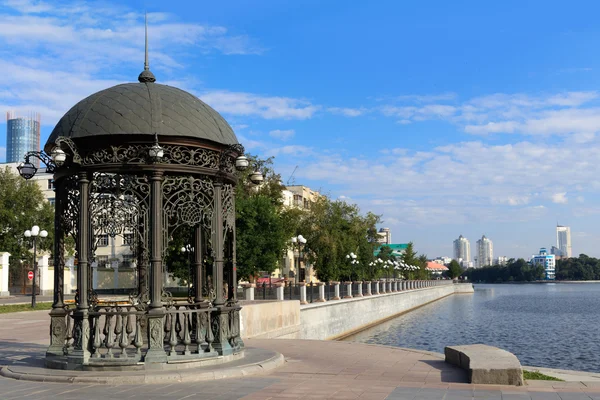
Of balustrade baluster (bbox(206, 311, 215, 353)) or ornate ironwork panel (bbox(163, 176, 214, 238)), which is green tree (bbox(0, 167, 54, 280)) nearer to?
ornate ironwork panel (bbox(163, 176, 214, 238))

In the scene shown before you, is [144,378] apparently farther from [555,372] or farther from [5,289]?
[5,289]

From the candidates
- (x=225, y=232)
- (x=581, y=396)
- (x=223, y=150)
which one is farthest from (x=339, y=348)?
(x=581, y=396)

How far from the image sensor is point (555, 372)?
1105 cm

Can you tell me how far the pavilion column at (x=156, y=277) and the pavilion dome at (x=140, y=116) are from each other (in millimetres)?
873

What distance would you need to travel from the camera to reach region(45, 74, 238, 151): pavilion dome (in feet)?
34.2

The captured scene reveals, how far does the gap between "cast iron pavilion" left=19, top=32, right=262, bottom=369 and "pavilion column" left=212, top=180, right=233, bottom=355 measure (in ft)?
0.06

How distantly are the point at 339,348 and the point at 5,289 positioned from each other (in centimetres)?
3671

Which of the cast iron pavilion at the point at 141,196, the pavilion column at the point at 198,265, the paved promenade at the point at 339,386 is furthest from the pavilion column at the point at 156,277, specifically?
the pavilion column at the point at 198,265

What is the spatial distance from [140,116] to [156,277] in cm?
279

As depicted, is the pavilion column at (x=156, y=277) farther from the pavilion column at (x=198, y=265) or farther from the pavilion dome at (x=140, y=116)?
the pavilion column at (x=198, y=265)

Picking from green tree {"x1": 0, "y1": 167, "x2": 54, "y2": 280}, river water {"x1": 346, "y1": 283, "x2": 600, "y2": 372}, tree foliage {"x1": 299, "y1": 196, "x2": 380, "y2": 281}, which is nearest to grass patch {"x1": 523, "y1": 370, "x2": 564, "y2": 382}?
river water {"x1": 346, "y1": 283, "x2": 600, "y2": 372}

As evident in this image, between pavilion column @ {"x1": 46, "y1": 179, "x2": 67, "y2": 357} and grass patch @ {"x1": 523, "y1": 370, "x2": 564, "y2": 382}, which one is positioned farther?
pavilion column @ {"x1": 46, "y1": 179, "x2": 67, "y2": 357}

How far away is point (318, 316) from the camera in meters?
29.7

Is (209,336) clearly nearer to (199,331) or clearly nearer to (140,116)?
(199,331)
